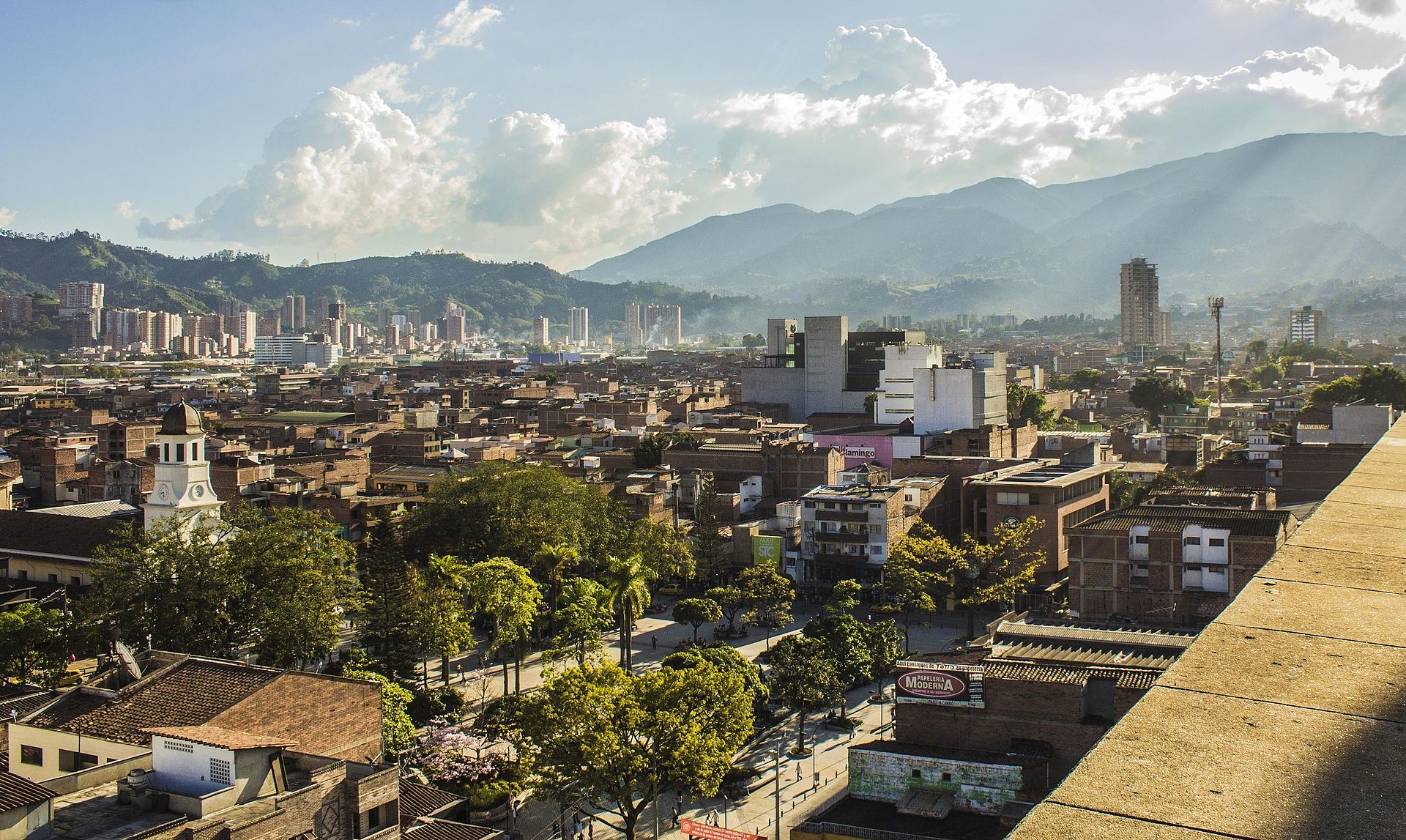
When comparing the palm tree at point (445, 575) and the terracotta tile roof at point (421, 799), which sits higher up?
the palm tree at point (445, 575)

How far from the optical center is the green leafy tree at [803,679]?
880 inches

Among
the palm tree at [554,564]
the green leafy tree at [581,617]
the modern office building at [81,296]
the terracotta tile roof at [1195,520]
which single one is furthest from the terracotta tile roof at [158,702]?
the modern office building at [81,296]

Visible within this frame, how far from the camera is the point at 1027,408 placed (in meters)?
67.2

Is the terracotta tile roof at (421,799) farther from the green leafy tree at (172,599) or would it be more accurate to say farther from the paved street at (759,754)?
the green leafy tree at (172,599)

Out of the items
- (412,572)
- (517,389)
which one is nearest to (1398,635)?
(412,572)

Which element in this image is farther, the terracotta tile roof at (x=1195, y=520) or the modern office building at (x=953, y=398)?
the modern office building at (x=953, y=398)

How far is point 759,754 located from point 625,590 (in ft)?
15.8

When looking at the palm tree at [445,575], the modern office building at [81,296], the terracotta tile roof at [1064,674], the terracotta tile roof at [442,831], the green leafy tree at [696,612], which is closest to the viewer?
the terracotta tile roof at [442,831]

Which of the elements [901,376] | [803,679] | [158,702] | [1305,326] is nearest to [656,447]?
[901,376]

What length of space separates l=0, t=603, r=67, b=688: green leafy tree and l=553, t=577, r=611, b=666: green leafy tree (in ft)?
30.5

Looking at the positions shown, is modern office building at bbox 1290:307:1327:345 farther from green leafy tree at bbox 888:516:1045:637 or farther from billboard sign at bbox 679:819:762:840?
billboard sign at bbox 679:819:762:840

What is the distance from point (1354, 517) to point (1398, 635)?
137 centimetres

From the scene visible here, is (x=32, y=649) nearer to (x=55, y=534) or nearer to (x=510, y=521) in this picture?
(x=55, y=534)

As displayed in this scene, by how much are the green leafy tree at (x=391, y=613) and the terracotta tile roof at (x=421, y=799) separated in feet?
25.7
